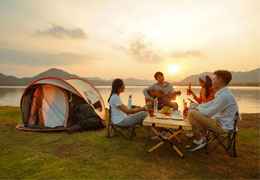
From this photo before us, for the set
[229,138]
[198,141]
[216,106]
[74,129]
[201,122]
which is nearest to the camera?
A: [216,106]

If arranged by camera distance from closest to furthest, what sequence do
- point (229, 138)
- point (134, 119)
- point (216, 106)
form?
point (216, 106)
point (229, 138)
point (134, 119)

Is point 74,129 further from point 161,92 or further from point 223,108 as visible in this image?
point 223,108

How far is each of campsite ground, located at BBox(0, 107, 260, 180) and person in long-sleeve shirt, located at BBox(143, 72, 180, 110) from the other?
1.36 meters

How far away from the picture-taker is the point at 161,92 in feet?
23.5

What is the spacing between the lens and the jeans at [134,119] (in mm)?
5465

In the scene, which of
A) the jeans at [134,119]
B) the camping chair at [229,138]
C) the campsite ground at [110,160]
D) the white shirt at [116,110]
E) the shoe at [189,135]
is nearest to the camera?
the campsite ground at [110,160]

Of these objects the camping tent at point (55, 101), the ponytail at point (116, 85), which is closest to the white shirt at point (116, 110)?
the ponytail at point (116, 85)

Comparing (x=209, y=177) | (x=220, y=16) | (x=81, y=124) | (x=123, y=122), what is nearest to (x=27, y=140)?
(x=81, y=124)

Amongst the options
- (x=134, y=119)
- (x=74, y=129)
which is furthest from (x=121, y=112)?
(x=74, y=129)

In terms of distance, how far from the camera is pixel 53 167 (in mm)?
4219

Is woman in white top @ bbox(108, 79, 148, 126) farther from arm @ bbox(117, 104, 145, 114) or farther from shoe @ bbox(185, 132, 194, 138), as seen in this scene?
shoe @ bbox(185, 132, 194, 138)

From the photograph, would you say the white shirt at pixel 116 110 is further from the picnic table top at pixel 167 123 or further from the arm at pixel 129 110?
the picnic table top at pixel 167 123

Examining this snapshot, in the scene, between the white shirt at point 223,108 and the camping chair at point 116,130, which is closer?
the white shirt at point 223,108

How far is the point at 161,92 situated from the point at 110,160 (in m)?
3.10
